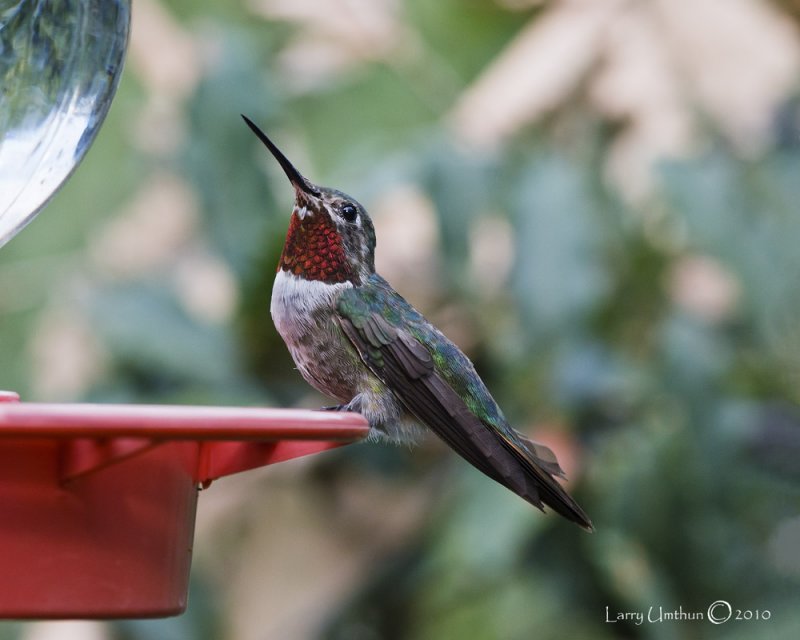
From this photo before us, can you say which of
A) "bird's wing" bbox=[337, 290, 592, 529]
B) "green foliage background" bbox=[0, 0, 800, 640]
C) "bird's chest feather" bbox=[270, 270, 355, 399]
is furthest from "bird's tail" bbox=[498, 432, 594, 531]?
"green foliage background" bbox=[0, 0, 800, 640]

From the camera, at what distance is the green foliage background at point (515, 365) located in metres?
3.64

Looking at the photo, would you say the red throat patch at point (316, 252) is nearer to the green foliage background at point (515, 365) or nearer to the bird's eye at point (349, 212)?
the bird's eye at point (349, 212)

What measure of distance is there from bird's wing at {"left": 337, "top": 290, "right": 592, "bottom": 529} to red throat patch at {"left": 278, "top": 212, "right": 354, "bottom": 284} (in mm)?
60

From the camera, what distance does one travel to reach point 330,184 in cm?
397

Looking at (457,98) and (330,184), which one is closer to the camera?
(330,184)

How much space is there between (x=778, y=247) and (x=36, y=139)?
2.55 m

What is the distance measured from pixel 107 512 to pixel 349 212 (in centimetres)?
85

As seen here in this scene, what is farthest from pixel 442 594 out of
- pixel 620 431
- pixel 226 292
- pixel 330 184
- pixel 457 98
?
pixel 457 98

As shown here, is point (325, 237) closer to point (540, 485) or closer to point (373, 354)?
point (373, 354)

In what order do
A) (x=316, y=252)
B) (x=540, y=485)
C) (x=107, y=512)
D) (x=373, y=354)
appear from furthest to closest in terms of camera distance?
(x=316, y=252)
(x=373, y=354)
(x=540, y=485)
(x=107, y=512)

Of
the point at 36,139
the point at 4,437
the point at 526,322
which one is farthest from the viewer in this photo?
the point at 526,322

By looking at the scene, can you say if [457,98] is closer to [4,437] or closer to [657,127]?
[657,127]

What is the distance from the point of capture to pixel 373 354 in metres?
2.09

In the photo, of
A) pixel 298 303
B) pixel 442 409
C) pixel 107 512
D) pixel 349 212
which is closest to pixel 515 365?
pixel 349 212
